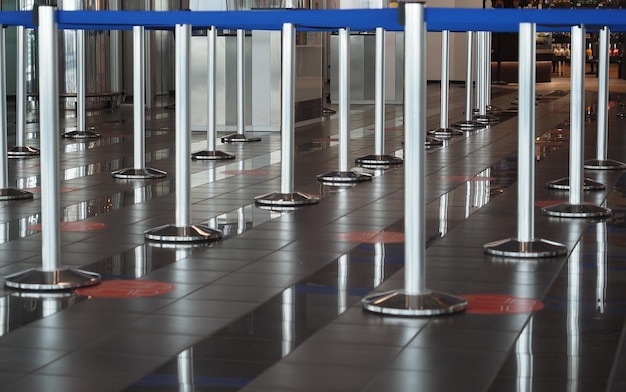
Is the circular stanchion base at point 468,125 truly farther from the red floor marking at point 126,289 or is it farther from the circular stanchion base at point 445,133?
the red floor marking at point 126,289

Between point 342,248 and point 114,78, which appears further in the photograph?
point 114,78

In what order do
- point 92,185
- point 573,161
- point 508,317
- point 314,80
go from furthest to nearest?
point 314,80 < point 92,185 < point 573,161 < point 508,317

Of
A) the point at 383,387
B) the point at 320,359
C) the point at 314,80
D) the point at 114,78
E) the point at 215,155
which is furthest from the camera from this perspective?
the point at 114,78

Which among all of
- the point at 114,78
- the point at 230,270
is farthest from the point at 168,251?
the point at 114,78

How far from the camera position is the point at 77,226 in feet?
21.3

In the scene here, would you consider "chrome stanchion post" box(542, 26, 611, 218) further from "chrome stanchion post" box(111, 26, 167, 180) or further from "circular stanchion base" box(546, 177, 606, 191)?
"chrome stanchion post" box(111, 26, 167, 180)

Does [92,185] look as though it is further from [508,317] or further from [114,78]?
[114,78]

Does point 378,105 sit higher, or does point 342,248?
point 378,105

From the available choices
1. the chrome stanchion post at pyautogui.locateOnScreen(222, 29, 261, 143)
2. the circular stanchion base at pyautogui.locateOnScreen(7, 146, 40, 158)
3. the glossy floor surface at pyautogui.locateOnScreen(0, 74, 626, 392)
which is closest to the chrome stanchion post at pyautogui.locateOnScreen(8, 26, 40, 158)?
the circular stanchion base at pyautogui.locateOnScreen(7, 146, 40, 158)

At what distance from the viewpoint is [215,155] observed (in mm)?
10234

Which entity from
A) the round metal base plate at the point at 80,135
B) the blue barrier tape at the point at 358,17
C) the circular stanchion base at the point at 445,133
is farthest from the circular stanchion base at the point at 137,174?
the circular stanchion base at the point at 445,133

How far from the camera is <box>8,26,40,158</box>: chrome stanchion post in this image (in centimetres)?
982

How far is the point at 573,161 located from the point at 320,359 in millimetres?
3377

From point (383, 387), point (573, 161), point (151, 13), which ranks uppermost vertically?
point (151, 13)
